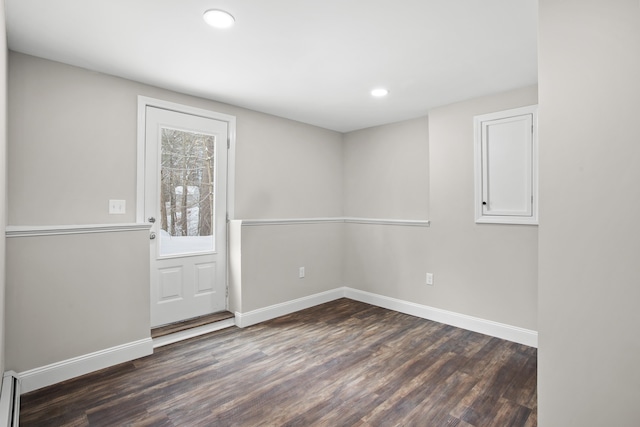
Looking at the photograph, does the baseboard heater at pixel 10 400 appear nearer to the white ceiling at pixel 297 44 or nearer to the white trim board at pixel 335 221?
the white trim board at pixel 335 221

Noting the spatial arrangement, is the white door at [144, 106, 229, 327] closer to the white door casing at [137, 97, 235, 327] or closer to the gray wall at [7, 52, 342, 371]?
the white door casing at [137, 97, 235, 327]

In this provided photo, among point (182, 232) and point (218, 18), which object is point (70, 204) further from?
point (218, 18)

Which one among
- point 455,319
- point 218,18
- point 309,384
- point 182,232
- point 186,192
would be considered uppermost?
point 218,18

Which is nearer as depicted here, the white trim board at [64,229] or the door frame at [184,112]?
the white trim board at [64,229]

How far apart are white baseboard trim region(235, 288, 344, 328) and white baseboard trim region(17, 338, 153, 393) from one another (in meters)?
0.90

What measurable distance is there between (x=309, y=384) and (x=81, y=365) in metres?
1.68

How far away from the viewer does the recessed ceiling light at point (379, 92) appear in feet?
9.74

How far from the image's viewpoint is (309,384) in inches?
87.8

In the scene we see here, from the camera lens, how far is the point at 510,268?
9.73ft

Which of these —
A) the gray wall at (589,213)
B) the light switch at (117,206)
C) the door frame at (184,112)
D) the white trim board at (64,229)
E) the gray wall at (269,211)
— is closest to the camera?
the gray wall at (589,213)

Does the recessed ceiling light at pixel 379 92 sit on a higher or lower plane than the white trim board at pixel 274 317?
higher

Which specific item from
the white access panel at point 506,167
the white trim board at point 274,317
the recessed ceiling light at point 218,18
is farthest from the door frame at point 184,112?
the white access panel at point 506,167

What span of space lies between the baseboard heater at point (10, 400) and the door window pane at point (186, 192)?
4.13 ft

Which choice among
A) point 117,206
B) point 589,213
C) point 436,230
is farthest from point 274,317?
point 589,213
